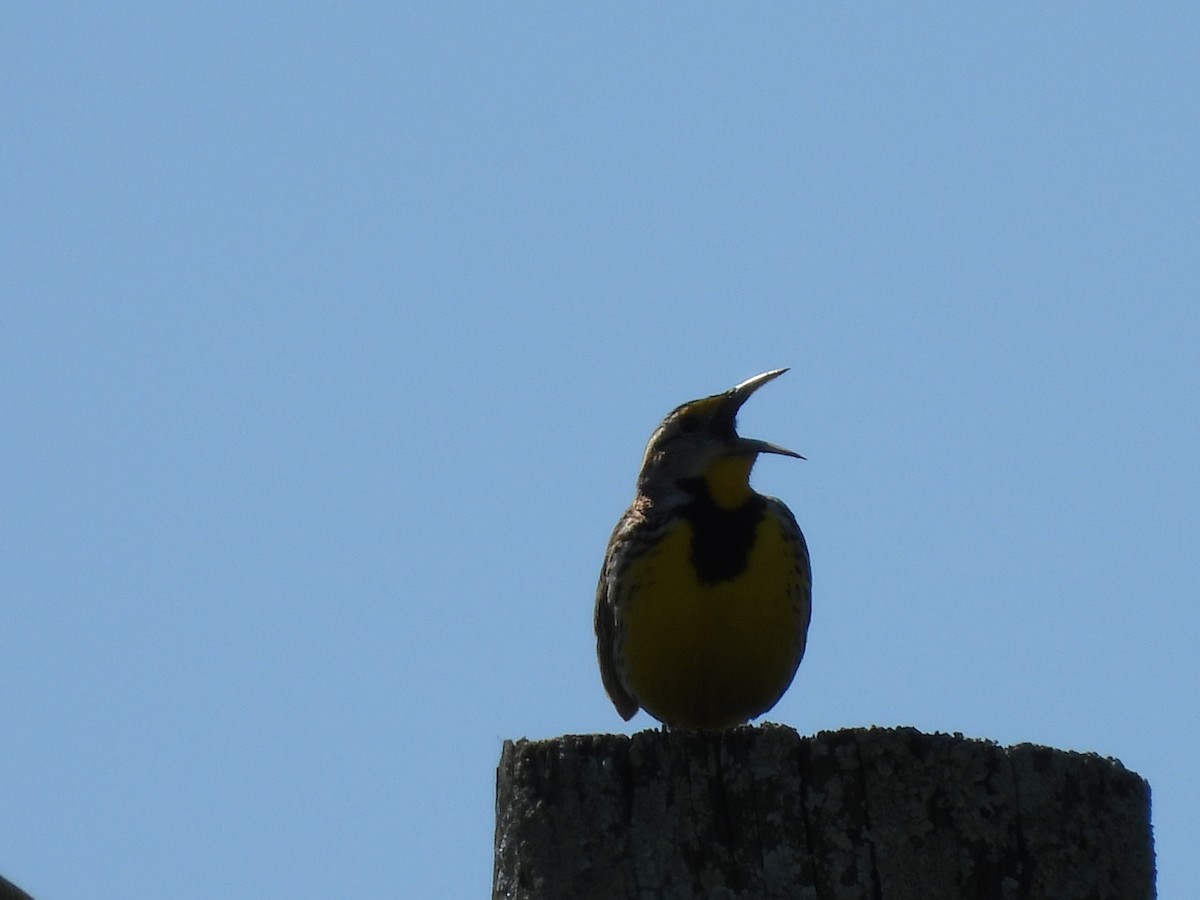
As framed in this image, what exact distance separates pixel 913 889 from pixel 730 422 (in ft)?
14.8

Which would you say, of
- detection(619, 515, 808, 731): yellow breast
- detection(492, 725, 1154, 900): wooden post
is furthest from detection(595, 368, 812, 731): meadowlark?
detection(492, 725, 1154, 900): wooden post

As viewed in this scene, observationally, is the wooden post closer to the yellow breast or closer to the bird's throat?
the yellow breast

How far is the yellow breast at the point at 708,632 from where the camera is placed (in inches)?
305

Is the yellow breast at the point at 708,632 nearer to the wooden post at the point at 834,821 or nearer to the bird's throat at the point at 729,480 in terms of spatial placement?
the bird's throat at the point at 729,480

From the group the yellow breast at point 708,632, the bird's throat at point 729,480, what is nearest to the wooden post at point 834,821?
the yellow breast at point 708,632

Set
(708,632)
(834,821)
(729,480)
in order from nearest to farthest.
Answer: (834,821) → (708,632) → (729,480)

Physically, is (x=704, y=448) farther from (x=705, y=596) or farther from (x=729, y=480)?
(x=705, y=596)

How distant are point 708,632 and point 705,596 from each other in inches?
6.1

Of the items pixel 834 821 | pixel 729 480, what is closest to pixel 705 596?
pixel 729 480

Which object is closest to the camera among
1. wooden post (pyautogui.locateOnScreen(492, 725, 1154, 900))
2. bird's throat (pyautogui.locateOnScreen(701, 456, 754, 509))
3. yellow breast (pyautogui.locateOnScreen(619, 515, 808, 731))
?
wooden post (pyautogui.locateOnScreen(492, 725, 1154, 900))

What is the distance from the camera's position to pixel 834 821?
434 centimetres

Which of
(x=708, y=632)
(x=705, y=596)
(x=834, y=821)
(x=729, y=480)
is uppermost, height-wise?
(x=729, y=480)

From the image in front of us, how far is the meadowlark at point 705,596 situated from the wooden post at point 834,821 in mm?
3131

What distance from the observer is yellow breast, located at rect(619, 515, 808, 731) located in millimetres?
7738
